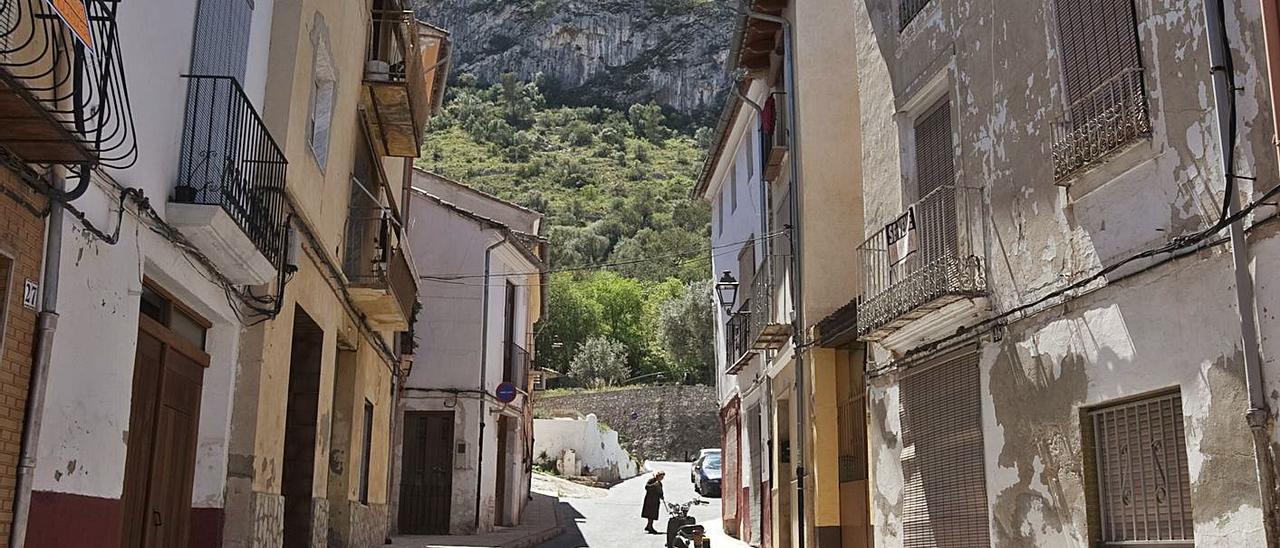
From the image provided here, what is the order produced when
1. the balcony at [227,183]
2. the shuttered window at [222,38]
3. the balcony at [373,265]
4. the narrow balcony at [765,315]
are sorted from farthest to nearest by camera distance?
1. the narrow balcony at [765,315]
2. the balcony at [373,265]
3. the shuttered window at [222,38]
4. the balcony at [227,183]

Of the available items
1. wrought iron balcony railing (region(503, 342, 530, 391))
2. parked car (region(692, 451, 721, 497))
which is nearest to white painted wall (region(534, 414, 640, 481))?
parked car (region(692, 451, 721, 497))

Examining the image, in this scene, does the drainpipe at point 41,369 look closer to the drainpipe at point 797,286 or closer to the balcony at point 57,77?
the balcony at point 57,77

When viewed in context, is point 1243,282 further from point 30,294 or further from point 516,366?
point 516,366

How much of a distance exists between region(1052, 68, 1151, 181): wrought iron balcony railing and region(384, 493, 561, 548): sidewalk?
12677 mm

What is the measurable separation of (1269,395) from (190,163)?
7264mm

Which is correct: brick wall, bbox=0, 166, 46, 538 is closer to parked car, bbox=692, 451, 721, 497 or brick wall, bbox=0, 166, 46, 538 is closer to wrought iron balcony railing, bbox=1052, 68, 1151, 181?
wrought iron balcony railing, bbox=1052, 68, 1151, 181

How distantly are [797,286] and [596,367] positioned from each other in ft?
180

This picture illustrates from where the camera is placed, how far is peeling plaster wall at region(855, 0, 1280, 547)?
641cm

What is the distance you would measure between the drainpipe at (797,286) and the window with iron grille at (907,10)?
3.34 metres

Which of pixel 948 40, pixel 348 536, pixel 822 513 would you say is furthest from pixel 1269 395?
pixel 348 536

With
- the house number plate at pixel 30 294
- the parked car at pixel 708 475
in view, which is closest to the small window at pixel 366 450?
the house number plate at pixel 30 294

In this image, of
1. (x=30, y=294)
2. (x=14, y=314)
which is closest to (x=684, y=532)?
(x=30, y=294)

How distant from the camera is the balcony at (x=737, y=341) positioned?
835 inches

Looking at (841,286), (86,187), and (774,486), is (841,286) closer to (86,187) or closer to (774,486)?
(774,486)
